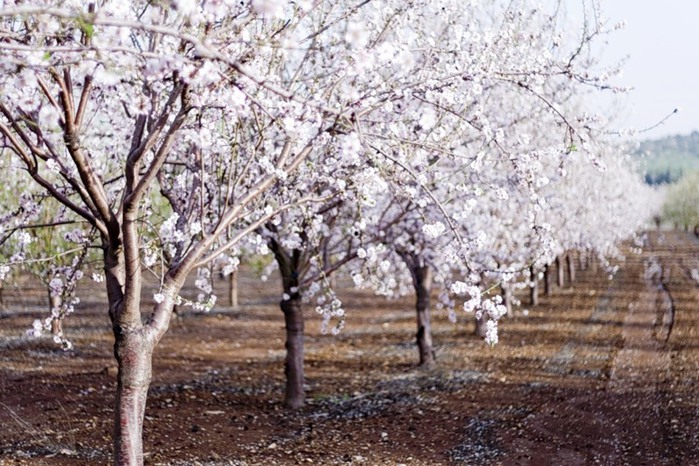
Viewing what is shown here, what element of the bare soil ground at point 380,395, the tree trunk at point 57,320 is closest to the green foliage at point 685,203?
the bare soil ground at point 380,395

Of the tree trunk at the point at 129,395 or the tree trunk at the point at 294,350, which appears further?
the tree trunk at the point at 294,350

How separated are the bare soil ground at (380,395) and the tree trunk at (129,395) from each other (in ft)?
9.57

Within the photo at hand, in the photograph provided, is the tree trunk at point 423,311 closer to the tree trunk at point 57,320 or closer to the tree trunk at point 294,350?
the tree trunk at point 294,350

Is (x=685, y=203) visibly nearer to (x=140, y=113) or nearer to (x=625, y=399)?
(x=625, y=399)

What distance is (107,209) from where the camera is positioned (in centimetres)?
703

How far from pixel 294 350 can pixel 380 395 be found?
2.70 meters

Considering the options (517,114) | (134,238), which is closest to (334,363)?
(517,114)

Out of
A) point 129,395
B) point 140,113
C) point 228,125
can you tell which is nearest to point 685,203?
point 228,125

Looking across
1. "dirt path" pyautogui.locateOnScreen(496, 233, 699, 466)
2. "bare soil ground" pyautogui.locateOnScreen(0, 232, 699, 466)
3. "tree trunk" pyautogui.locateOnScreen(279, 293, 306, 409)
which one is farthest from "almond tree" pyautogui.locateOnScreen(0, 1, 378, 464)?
"dirt path" pyautogui.locateOnScreen(496, 233, 699, 466)

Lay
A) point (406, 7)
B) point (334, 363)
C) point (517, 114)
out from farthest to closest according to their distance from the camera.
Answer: point (334, 363) < point (517, 114) < point (406, 7)

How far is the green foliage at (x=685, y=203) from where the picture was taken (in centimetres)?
8906

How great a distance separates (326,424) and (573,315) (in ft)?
61.9

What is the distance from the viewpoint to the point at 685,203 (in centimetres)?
9650

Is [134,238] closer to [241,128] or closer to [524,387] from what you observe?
[241,128]
